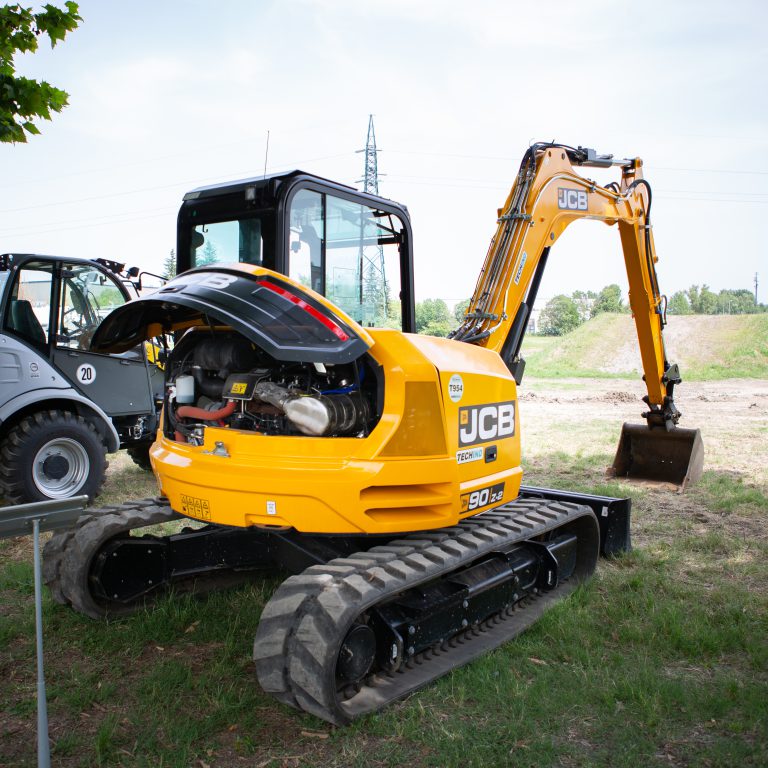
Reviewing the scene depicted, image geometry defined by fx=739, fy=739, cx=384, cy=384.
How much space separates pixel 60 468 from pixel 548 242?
15.3 ft

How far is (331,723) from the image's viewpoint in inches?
122

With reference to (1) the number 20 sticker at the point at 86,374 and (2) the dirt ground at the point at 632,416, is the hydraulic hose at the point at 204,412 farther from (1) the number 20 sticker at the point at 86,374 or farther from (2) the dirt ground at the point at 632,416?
(2) the dirt ground at the point at 632,416

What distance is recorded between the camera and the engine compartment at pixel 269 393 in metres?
3.38

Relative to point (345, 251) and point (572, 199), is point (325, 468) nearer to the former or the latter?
point (345, 251)

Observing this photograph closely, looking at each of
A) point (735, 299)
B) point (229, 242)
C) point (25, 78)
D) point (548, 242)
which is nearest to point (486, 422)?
point (229, 242)

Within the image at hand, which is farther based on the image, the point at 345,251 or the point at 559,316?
the point at 559,316

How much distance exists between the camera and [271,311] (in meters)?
3.19

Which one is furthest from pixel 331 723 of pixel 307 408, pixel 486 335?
pixel 486 335

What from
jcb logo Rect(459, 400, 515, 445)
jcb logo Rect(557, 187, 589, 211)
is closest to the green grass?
jcb logo Rect(459, 400, 515, 445)

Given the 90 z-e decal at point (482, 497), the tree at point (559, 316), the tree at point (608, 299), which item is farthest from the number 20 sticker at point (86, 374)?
the tree at point (608, 299)

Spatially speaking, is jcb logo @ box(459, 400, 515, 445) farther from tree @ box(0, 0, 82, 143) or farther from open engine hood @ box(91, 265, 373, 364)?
tree @ box(0, 0, 82, 143)

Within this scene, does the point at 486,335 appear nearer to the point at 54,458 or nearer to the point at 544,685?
the point at 544,685

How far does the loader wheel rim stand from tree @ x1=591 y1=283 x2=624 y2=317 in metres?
58.1

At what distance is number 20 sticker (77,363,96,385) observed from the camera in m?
7.00
